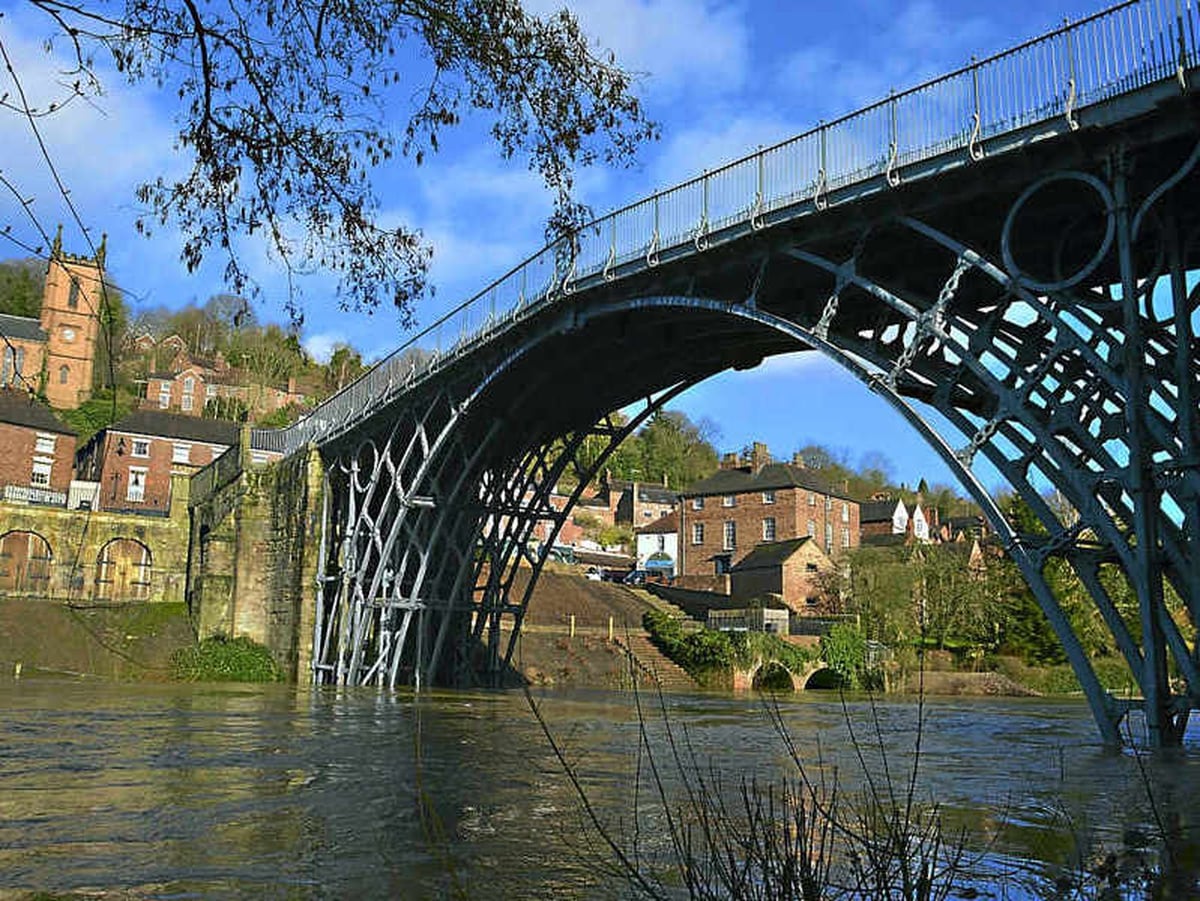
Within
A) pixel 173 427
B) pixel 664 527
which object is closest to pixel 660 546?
pixel 664 527

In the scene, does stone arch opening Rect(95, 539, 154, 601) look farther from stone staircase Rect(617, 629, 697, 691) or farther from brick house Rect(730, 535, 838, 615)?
brick house Rect(730, 535, 838, 615)

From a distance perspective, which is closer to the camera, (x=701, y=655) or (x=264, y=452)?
(x=264, y=452)

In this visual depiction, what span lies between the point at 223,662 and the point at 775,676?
75.4ft

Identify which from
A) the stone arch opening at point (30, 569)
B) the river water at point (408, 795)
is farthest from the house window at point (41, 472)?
the river water at point (408, 795)

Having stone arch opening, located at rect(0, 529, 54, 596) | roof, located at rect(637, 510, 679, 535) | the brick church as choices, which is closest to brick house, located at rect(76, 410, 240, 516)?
the brick church

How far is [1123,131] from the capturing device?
13.1 meters

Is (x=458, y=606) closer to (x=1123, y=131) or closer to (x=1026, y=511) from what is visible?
(x=1123, y=131)

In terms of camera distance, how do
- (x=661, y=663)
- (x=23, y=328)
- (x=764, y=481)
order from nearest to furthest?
(x=661, y=663), (x=764, y=481), (x=23, y=328)

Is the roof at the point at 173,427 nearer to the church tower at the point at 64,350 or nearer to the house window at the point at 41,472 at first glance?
the house window at the point at 41,472

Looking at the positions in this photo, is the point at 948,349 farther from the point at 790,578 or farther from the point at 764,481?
the point at 764,481

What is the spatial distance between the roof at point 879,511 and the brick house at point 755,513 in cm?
1173

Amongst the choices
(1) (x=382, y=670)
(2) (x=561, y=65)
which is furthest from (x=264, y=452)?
(2) (x=561, y=65)

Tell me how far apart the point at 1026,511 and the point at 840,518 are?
22.5 metres

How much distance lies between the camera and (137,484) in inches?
2680
